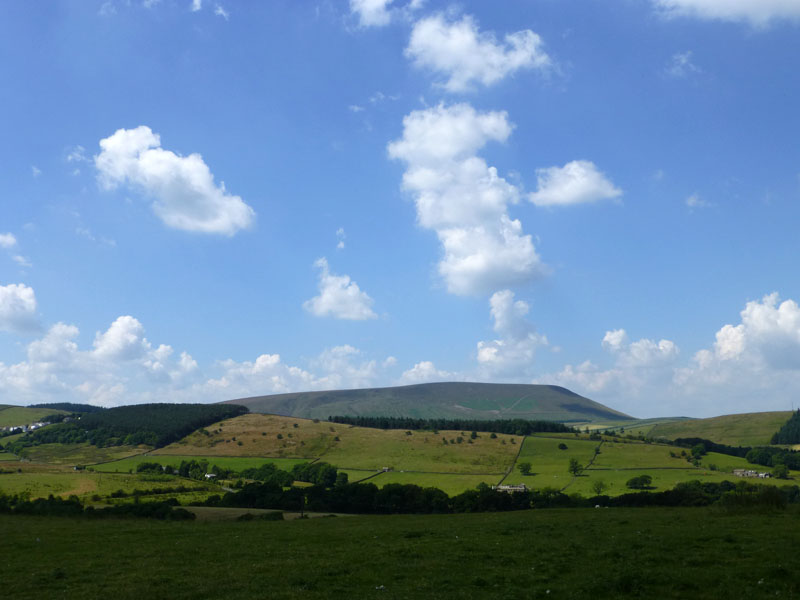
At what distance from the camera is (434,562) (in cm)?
2803

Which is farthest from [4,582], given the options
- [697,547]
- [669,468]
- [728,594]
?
[669,468]

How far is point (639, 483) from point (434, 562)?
492 feet

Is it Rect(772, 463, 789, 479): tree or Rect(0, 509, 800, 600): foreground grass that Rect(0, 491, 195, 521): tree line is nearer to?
Rect(0, 509, 800, 600): foreground grass

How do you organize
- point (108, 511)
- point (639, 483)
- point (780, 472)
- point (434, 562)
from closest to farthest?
point (434, 562) < point (108, 511) < point (639, 483) < point (780, 472)

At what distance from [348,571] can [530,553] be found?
10.6 meters

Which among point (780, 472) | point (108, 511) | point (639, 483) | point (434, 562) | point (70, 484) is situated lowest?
point (780, 472)

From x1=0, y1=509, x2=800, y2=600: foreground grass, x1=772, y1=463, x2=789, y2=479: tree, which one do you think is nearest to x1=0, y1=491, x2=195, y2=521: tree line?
x1=0, y1=509, x2=800, y2=600: foreground grass

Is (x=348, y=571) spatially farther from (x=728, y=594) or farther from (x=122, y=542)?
(x=122, y=542)

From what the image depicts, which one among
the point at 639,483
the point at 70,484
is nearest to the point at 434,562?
the point at 639,483

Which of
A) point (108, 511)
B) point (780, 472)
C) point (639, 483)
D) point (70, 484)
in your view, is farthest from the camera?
point (780, 472)

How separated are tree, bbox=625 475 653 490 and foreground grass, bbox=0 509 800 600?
12103cm

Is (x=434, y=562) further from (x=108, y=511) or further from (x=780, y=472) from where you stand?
(x=780, y=472)

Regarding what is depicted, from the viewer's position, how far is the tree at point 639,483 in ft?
504

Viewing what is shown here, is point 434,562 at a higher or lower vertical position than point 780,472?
higher
